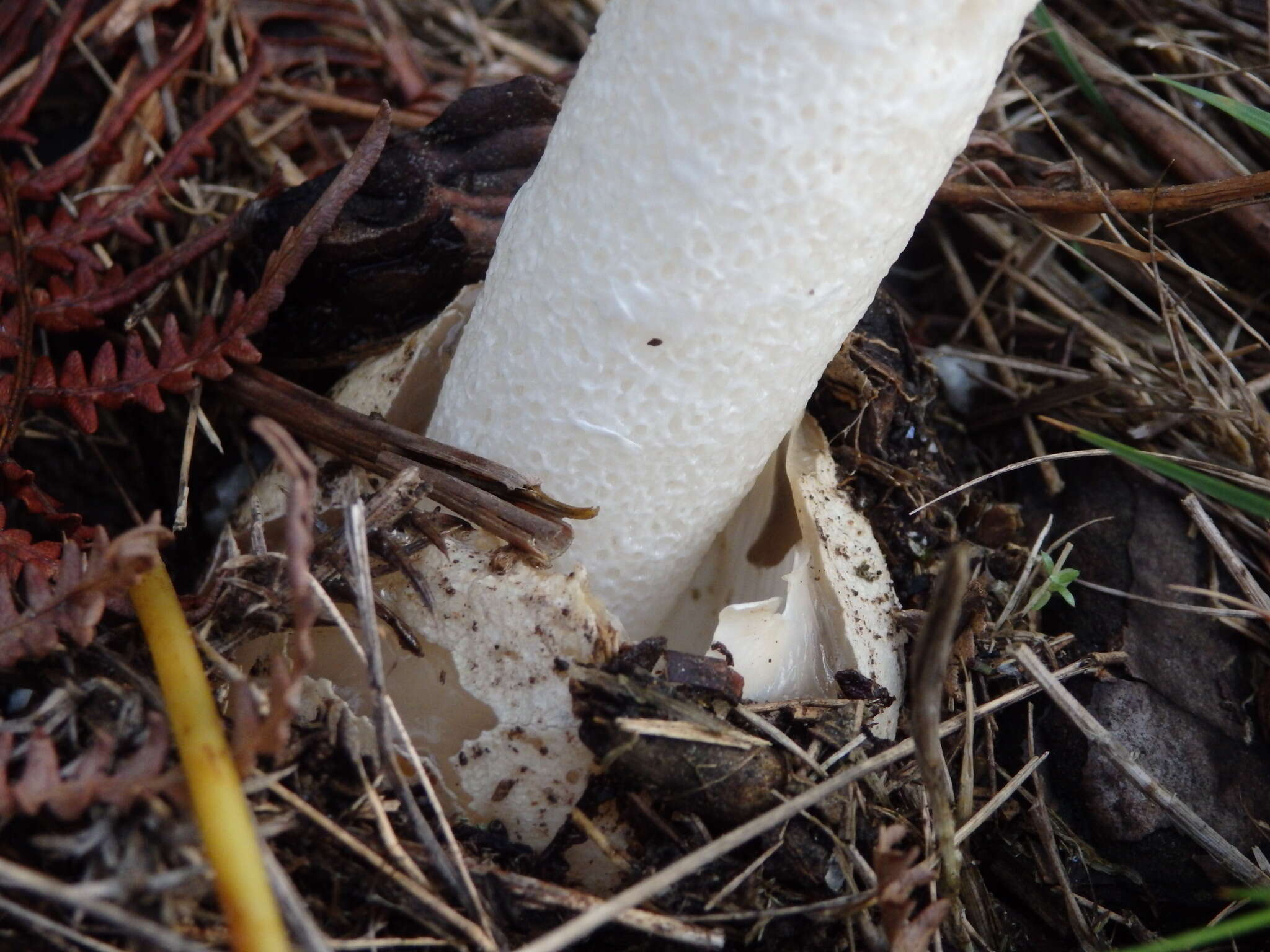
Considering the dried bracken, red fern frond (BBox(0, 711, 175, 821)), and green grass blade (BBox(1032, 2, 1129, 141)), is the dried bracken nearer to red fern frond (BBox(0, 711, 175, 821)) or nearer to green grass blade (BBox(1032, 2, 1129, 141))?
red fern frond (BBox(0, 711, 175, 821))

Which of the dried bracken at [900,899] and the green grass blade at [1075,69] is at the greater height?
the green grass blade at [1075,69]

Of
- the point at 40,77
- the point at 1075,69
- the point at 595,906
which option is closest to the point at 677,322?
the point at 595,906

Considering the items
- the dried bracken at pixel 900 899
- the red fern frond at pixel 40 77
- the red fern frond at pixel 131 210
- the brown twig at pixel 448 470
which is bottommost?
the dried bracken at pixel 900 899

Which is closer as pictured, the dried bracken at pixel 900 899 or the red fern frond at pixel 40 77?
the dried bracken at pixel 900 899

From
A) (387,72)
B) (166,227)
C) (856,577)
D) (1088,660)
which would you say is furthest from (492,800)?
(387,72)

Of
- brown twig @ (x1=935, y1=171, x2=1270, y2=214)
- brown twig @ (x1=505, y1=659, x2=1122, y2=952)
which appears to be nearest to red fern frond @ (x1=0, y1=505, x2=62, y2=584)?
brown twig @ (x1=505, y1=659, x2=1122, y2=952)

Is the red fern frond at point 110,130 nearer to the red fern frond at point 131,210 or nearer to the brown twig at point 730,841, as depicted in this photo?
the red fern frond at point 131,210

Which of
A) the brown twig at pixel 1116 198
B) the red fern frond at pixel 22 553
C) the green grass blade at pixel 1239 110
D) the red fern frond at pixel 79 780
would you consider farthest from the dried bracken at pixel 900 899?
the green grass blade at pixel 1239 110
